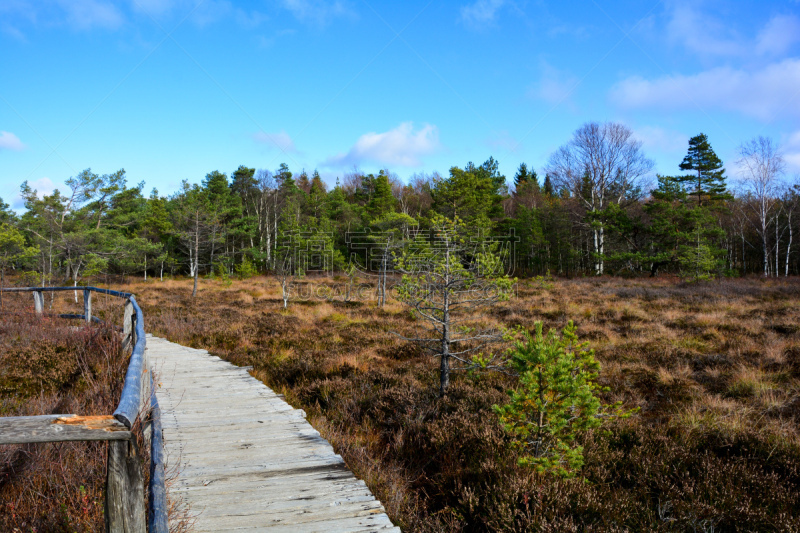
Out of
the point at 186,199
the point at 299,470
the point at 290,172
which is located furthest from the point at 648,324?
the point at 290,172

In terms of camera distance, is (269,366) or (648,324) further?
(648,324)

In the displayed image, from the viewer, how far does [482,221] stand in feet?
116

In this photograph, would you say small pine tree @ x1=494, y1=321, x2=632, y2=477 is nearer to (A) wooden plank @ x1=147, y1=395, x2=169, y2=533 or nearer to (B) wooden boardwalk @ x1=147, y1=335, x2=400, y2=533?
(B) wooden boardwalk @ x1=147, y1=335, x2=400, y2=533

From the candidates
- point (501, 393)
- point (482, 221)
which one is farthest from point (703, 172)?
point (501, 393)

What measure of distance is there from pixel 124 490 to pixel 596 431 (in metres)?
4.86

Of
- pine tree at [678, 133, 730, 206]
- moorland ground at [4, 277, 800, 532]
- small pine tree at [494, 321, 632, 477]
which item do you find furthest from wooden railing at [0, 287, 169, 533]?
pine tree at [678, 133, 730, 206]

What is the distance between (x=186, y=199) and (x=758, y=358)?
139 ft

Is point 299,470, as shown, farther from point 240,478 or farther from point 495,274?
point 495,274

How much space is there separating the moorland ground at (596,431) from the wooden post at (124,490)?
2.14 metres

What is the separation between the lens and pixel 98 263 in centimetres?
2683

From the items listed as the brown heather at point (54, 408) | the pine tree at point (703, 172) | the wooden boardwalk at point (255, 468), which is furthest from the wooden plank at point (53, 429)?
the pine tree at point (703, 172)

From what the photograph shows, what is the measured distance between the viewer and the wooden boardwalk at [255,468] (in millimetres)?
2988

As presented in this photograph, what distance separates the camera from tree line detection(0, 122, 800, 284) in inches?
1061

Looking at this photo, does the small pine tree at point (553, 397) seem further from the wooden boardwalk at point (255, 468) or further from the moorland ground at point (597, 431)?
the wooden boardwalk at point (255, 468)
